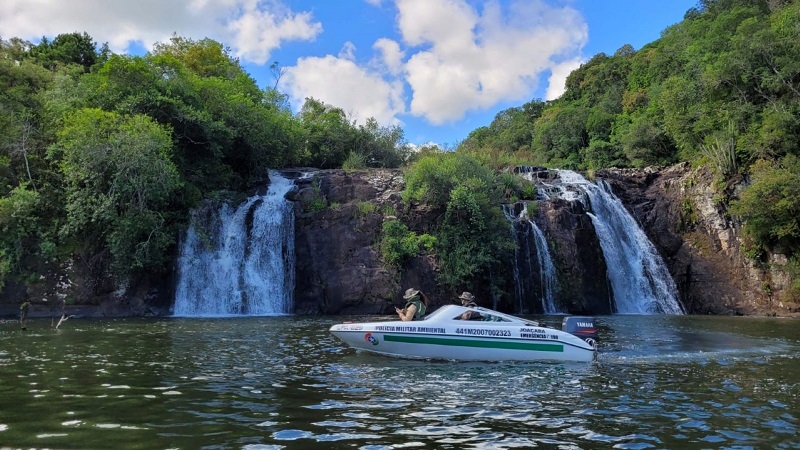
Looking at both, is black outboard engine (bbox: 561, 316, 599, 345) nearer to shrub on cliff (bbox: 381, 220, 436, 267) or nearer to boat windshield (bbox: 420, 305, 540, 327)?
boat windshield (bbox: 420, 305, 540, 327)

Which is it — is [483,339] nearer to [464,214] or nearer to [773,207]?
[464,214]

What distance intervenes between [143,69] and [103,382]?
978 inches

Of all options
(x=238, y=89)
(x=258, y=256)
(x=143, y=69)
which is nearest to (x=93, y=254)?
(x=258, y=256)

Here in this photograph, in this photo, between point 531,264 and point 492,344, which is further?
point 531,264

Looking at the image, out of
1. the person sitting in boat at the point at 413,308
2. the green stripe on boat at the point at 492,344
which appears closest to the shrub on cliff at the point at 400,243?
the person sitting in boat at the point at 413,308

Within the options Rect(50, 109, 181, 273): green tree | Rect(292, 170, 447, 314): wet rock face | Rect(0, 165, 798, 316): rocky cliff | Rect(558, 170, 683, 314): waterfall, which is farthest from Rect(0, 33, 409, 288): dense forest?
Rect(558, 170, 683, 314): waterfall

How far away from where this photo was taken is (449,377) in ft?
35.0

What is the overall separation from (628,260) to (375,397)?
25.2 m

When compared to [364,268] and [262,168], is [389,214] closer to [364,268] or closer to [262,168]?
[364,268]

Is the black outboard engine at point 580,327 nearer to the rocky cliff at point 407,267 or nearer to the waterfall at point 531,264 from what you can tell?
the rocky cliff at point 407,267

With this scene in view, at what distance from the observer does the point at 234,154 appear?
34719mm

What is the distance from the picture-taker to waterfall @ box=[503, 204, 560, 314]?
92.2 ft

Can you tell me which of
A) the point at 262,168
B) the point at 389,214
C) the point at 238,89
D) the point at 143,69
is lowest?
the point at 389,214

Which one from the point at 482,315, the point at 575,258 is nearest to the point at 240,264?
the point at 575,258
